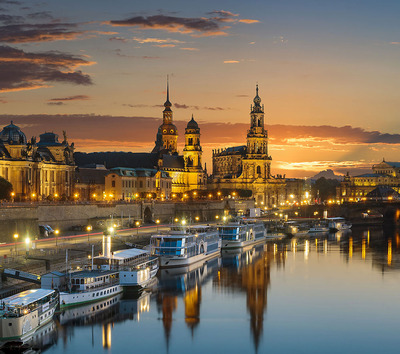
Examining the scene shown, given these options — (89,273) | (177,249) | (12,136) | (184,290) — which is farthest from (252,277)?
(12,136)

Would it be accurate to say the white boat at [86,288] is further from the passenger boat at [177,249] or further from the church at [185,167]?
the church at [185,167]

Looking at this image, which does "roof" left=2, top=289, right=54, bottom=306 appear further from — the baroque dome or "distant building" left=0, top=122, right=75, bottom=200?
the baroque dome

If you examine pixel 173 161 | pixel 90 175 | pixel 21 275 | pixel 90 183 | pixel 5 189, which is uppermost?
pixel 173 161

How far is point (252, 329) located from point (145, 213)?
3091 inches

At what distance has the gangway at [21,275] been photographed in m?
50.9

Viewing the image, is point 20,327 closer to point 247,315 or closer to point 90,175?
point 247,315

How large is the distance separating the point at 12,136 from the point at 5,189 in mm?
13199

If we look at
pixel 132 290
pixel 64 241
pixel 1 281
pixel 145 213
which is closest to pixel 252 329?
pixel 132 290

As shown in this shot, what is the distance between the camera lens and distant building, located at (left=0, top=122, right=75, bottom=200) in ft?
360

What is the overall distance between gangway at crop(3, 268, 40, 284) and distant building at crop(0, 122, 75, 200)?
193 ft

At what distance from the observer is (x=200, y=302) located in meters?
56.5

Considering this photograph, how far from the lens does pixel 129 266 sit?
5978 centimetres

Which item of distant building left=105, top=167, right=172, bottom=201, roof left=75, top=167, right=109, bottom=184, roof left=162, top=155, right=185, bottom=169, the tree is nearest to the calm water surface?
the tree

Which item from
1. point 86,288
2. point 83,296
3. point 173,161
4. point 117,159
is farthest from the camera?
point 173,161
